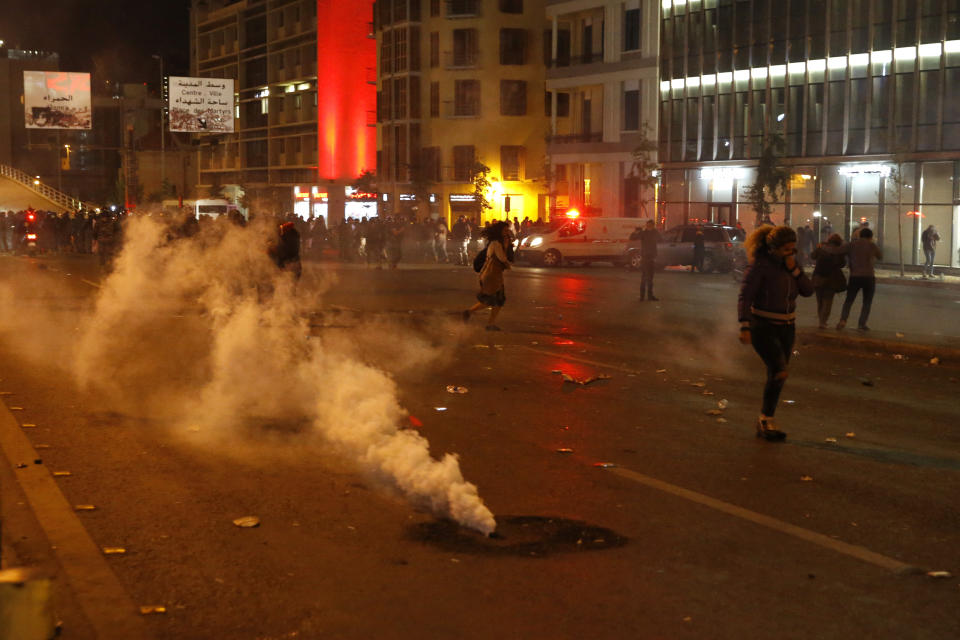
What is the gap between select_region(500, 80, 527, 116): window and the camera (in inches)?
2565

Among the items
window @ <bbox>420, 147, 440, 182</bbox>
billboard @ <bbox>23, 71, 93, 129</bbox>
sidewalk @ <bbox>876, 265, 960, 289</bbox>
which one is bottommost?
sidewalk @ <bbox>876, 265, 960, 289</bbox>

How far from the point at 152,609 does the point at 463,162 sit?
6125cm

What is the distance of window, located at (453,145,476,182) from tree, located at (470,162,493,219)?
1.13m

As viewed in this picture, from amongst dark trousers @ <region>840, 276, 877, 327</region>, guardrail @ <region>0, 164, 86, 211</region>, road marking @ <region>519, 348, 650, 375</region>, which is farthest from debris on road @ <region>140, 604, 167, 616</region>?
guardrail @ <region>0, 164, 86, 211</region>

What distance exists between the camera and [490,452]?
8.42m

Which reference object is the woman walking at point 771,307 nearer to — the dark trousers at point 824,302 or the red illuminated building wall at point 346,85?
the dark trousers at point 824,302

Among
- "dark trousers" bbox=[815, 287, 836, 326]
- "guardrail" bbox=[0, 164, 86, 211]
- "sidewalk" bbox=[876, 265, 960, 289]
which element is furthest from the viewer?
"guardrail" bbox=[0, 164, 86, 211]

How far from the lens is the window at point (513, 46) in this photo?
6481 centimetres

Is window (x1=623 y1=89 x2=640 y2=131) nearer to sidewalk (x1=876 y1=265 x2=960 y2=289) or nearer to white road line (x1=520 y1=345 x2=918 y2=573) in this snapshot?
sidewalk (x1=876 y1=265 x2=960 y2=289)

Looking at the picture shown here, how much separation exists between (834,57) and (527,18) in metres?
25.3

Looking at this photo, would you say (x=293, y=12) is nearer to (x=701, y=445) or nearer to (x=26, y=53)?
(x=26, y=53)

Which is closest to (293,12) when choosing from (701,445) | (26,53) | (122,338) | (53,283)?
(26,53)

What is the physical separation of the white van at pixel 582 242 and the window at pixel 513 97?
26041 mm

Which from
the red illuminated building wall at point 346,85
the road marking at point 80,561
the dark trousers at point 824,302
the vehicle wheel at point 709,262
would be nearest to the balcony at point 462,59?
the red illuminated building wall at point 346,85
